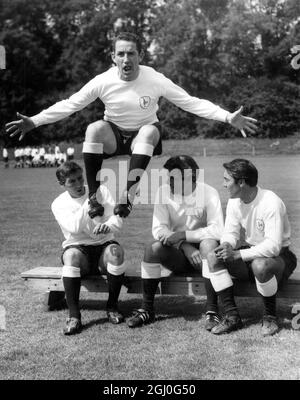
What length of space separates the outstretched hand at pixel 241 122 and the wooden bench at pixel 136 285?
138 cm

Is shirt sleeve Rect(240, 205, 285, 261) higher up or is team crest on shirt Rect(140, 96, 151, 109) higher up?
team crest on shirt Rect(140, 96, 151, 109)

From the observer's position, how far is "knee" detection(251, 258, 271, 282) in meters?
4.70

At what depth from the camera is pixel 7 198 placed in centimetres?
1659

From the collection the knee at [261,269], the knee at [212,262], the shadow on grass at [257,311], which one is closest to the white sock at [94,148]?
the knee at [212,262]

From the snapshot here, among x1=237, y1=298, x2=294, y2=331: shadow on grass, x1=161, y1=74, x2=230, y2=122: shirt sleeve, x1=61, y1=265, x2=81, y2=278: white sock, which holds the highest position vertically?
x1=161, y1=74, x2=230, y2=122: shirt sleeve

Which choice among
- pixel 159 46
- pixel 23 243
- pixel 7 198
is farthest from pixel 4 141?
pixel 23 243

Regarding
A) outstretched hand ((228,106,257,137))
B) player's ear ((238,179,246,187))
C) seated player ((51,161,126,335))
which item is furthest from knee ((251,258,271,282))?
seated player ((51,161,126,335))

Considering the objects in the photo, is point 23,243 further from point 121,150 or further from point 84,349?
point 84,349

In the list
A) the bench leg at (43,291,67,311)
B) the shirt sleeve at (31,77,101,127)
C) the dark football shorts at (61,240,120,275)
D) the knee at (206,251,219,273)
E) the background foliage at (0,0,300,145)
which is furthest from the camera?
the background foliage at (0,0,300,145)

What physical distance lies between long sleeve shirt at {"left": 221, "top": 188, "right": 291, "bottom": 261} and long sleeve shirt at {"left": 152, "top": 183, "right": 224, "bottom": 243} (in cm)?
22

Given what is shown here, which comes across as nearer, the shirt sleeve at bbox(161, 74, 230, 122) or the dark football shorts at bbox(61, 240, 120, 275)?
the shirt sleeve at bbox(161, 74, 230, 122)

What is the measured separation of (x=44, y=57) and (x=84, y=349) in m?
46.9

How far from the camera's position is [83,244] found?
537cm

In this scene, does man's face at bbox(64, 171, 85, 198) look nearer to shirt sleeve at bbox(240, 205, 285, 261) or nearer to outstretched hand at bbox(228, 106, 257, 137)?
outstretched hand at bbox(228, 106, 257, 137)
